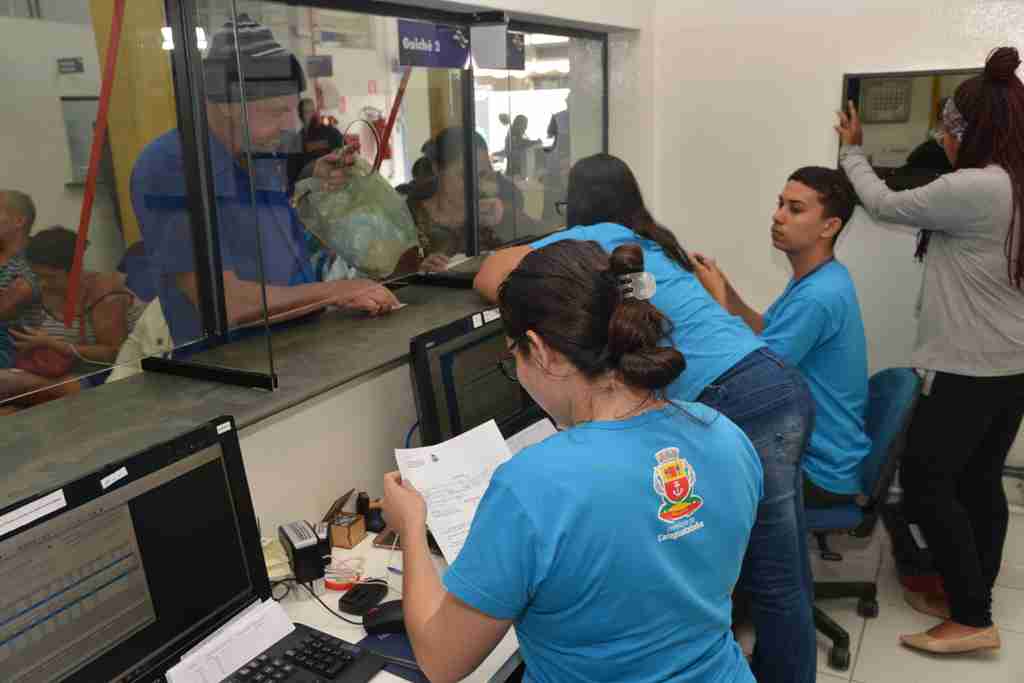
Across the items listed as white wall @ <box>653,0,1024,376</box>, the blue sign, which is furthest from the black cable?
white wall @ <box>653,0,1024,376</box>

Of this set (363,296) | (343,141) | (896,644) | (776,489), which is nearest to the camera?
(776,489)

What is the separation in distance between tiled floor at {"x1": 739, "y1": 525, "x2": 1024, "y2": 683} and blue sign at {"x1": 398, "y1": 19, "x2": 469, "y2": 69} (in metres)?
1.94

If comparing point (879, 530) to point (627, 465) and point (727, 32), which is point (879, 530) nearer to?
point (727, 32)

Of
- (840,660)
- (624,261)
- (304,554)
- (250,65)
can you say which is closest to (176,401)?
(304,554)

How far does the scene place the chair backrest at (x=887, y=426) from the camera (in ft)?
7.64

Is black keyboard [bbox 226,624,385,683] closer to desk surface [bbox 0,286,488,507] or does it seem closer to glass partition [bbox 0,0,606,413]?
desk surface [bbox 0,286,488,507]

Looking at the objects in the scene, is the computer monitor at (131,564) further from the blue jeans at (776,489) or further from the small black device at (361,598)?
the blue jeans at (776,489)

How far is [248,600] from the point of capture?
4.61 ft

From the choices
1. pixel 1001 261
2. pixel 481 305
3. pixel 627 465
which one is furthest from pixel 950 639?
pixel 627 465

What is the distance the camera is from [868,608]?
8.82 feet

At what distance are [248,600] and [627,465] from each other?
28.8 inches

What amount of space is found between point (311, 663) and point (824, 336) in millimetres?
1640

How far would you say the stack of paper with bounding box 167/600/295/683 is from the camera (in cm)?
127

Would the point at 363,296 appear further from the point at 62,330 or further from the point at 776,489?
the point at 776,489
